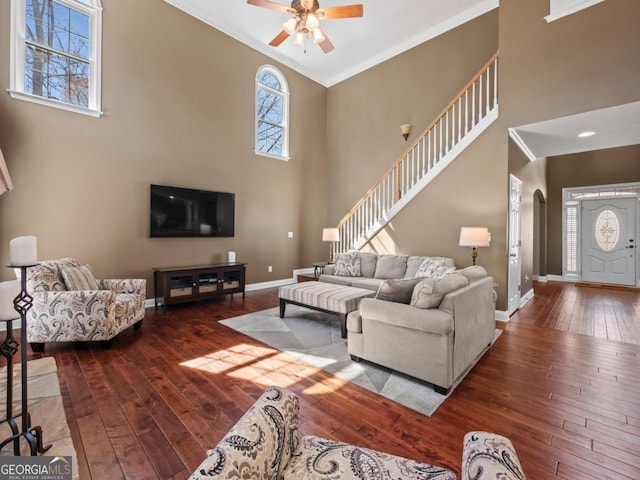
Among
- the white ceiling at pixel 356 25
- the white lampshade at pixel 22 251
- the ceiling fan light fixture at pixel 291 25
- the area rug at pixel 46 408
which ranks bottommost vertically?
the area rug at pixel 46 408

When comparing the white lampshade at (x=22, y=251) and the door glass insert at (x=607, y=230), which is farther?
the door glass insert at (x=607, y=230)

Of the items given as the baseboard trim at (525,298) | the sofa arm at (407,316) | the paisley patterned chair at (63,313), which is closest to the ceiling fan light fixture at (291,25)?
the sofa arm at (407,316)

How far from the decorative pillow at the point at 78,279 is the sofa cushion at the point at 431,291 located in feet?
11.5

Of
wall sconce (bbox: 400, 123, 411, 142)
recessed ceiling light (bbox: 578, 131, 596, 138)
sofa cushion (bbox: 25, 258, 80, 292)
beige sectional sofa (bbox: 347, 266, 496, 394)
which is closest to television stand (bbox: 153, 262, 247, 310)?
sofa cushion (bbox: 25, 258, 80, 292)

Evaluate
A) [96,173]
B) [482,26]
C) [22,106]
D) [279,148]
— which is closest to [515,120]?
[482,26]

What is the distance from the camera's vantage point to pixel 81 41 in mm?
4164

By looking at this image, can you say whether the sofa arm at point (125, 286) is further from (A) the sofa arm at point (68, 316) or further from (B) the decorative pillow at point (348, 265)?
(B) the decorative pillow at point (348, 265)

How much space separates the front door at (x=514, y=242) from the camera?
4492 millimetres

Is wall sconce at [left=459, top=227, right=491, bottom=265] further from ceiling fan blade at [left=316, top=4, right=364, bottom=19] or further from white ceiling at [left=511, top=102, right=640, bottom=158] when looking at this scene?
ceiling fan blade at [left=316, top=4, right=364, bottom=19]

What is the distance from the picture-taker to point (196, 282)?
15.8 ft

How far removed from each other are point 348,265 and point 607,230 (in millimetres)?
6792

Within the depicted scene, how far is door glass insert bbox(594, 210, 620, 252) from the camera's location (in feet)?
23.3

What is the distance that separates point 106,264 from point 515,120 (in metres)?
6.13

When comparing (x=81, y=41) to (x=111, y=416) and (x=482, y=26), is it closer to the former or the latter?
(x=111, y=416)
